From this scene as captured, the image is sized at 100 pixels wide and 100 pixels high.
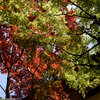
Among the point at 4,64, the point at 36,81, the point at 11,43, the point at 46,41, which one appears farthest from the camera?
the point at 36,81

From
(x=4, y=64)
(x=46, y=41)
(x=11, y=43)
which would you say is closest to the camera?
(x=46, y=41)

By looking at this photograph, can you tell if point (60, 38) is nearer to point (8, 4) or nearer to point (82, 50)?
point (82, 50)

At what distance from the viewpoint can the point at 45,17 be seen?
7.45 m

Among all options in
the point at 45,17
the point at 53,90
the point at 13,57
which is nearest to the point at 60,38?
the point at 45,17

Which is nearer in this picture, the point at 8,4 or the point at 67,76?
the point at 8,4

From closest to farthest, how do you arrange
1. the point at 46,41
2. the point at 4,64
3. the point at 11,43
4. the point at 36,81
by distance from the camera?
the point at 46,41 < the point at 4,64 < the point at 11,43 < the point at 36,81

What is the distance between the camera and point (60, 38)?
7691mm

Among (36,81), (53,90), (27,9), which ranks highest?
(27,9)

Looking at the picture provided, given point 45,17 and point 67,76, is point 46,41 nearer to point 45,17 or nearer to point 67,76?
point 45,17

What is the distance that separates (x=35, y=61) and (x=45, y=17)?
5295mm

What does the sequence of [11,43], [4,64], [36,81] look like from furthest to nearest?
1. [36,81]
2. [11,43]
3. [4,64]

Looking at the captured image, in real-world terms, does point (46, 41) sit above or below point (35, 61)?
above

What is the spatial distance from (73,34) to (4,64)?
5.88 meters

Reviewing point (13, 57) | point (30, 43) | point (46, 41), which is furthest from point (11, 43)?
point (46, 41)
